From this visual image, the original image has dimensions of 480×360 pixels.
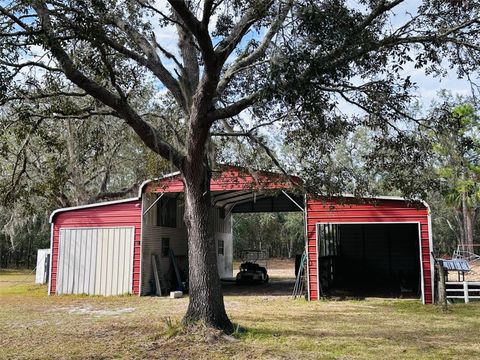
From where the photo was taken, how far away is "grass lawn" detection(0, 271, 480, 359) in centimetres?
688

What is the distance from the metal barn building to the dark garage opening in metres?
0.04

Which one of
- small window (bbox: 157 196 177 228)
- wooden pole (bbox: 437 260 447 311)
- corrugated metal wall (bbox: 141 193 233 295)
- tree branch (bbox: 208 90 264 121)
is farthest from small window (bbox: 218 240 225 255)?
tree branch (bbox: 208 90 264 121)

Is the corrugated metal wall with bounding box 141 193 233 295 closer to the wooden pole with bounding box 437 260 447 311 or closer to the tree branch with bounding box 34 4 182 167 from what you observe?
the tree branch with bounding box 34 4 182 167

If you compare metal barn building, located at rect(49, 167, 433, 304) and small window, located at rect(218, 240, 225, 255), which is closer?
metal barn building, located at rect(49, 167, 433, 304)

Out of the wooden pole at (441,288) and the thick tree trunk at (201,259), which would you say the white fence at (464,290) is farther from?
the thick tree trunk at (201,259)

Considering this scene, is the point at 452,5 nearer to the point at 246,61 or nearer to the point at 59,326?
the point at 246,61

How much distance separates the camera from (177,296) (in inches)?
563

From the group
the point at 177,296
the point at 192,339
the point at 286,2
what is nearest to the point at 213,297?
the point at 192,339

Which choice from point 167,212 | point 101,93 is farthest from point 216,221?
point 101,93

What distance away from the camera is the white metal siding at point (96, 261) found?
48.5 ft

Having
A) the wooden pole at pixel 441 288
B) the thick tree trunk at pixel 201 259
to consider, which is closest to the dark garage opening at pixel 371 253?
the wooden pole at pixel 441 288

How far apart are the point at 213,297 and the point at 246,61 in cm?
414

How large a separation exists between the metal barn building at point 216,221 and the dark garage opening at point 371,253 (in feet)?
0.13

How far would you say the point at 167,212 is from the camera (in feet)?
55.8
